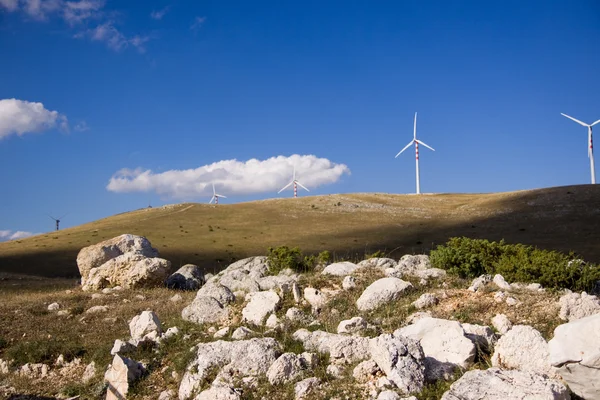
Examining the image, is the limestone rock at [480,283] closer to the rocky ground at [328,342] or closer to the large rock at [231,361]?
the rocky ground at [328,342]

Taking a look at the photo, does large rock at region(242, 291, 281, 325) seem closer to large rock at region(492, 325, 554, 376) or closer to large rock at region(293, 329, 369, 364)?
large rock at region(293, 329, 369, 364)

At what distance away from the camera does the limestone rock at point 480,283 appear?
13805 millimetres

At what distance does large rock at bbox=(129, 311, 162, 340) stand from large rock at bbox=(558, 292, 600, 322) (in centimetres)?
971

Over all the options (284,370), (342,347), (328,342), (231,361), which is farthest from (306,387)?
(231,361)

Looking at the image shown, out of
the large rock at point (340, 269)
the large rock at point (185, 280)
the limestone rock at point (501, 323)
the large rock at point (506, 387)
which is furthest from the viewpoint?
the large rock at point (185, 280)

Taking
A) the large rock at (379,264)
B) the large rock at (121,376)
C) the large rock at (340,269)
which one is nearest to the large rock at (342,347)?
the large rock at (121,376)

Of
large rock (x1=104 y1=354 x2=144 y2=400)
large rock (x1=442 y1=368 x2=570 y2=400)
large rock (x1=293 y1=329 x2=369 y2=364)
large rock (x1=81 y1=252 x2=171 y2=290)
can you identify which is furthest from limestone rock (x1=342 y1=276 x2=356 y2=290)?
large rock (x1=81 y1=252 x2=171 y2=290)

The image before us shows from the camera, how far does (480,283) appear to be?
46.3ft

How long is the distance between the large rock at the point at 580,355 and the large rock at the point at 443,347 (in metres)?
1.68

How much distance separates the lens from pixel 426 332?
34.6 ft

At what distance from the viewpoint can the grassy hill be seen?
49250 mm

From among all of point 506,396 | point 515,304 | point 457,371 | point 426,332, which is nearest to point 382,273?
point 515,304

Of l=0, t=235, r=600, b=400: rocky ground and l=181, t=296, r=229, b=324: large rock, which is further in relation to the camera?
l=181, t=296, r=229, b=324: large rock

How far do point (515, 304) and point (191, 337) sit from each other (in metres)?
7.98
